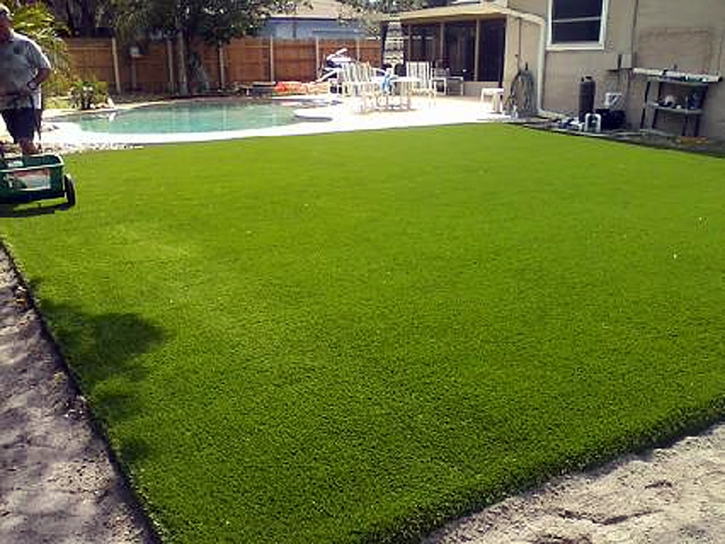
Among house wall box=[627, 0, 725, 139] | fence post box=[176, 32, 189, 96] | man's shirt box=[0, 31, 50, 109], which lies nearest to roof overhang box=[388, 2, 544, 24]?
house wall box=[627, 0, 725, 139]

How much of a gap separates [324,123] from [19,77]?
28.1ft

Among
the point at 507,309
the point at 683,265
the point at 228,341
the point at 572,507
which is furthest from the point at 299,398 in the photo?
the point at 683,265

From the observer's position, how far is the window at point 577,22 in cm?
1308

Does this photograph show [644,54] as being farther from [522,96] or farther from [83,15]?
[83,15]

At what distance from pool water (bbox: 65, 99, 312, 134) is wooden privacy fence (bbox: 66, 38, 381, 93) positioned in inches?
150

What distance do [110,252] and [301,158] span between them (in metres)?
4.70

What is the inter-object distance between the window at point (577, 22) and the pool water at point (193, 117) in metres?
5.88

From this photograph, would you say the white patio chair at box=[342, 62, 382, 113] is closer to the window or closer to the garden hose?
the garden hose

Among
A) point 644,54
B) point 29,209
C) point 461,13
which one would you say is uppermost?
point 461,13

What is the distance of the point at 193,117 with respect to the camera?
17188 millimetres

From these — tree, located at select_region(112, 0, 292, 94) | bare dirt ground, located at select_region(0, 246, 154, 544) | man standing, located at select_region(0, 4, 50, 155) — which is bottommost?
bare dirt ground, located at select_region(0, 246, 154, 544)

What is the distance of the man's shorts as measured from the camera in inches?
265

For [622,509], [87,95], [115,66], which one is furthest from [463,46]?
[622,509]

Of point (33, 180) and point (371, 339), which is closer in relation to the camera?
point (371, 339)
